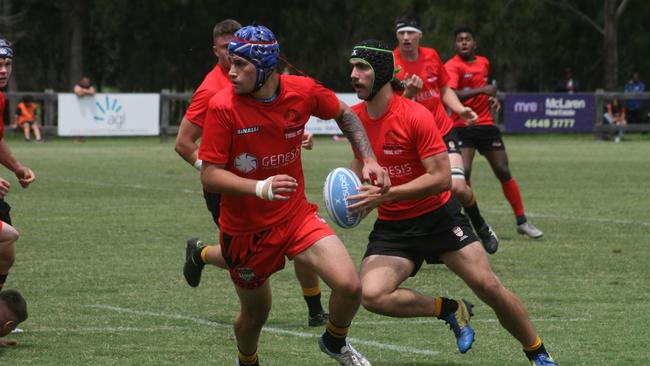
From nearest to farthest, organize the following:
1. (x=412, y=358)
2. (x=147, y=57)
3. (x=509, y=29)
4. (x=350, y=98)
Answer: (x=412, y=358), (x=350, y=98), (x=509, y=29), (x=147, y=57)

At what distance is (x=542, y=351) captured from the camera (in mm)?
7590

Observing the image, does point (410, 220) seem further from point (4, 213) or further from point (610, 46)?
point (610, 46)

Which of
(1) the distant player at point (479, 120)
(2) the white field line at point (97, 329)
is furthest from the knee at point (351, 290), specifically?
(1) the distant player at point (479, 120)

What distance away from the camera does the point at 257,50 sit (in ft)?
23.4

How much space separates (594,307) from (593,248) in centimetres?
378

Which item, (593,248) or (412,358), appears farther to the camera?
(593,248)

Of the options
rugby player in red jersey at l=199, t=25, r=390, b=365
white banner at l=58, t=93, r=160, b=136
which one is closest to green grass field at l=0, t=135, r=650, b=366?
A: rugby player in red jersey at l=199, t=25, r=390, b=365

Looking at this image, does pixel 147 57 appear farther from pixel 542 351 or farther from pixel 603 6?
pixel 542 351

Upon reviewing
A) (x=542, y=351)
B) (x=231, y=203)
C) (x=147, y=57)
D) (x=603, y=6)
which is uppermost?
(x=231, y=203)

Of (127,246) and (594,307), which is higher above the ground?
(594,307)

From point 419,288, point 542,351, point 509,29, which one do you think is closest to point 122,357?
point 542,351

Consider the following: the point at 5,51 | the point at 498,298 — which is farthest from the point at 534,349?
the point at 5,51

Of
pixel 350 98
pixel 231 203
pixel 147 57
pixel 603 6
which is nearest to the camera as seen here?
pixel 231 203

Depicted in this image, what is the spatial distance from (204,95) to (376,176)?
9.07 feet
